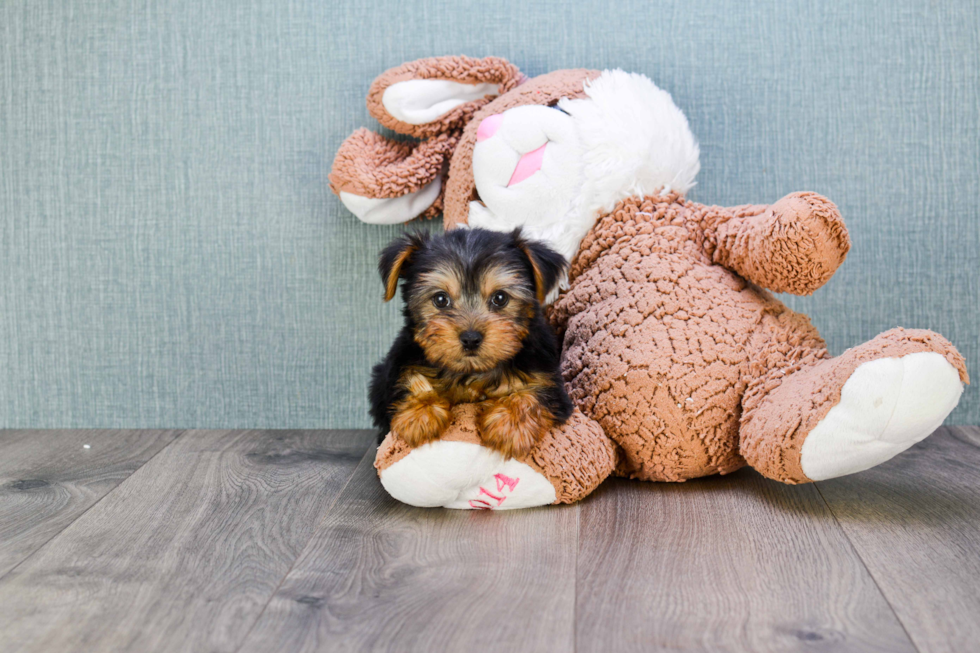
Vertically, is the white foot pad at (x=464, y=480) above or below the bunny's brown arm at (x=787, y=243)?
below

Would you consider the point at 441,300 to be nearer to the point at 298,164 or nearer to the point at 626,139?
the point at 626,139

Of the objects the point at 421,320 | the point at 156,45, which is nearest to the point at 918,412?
the point at 421,320

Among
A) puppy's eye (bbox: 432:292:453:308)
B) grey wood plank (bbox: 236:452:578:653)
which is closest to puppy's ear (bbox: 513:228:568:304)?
puppy's eye (bbox: 432:292:453:308)

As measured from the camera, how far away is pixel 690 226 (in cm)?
225

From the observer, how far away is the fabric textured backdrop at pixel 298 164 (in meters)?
2.63

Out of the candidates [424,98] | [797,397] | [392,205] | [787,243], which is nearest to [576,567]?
[797,397]

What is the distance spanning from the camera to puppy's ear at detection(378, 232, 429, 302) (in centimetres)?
190

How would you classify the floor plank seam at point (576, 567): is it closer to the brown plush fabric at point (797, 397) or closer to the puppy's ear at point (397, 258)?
the brown plush fabric at point (797, 397)

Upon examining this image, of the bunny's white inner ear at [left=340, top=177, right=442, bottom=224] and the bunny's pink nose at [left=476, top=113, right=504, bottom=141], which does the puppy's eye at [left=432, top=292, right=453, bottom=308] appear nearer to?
the bunny's pink nose at [left=476, top=113, right=504, bottom=141]

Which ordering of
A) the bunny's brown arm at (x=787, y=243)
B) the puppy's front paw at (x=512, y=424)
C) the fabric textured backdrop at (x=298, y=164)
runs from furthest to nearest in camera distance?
the fabric textured backdrop at (x=298, y=164), the bunny's brown arm at (x=787, y=243), the puppy's front paw at (x=512, y=424)

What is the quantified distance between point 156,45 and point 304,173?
2.17 feet

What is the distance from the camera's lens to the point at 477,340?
1734mm

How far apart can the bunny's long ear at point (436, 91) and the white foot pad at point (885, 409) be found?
1.40 metres

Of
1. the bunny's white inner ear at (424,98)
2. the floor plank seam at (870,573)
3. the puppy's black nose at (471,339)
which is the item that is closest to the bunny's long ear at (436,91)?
the bunny's white inner ear at (424,98)
